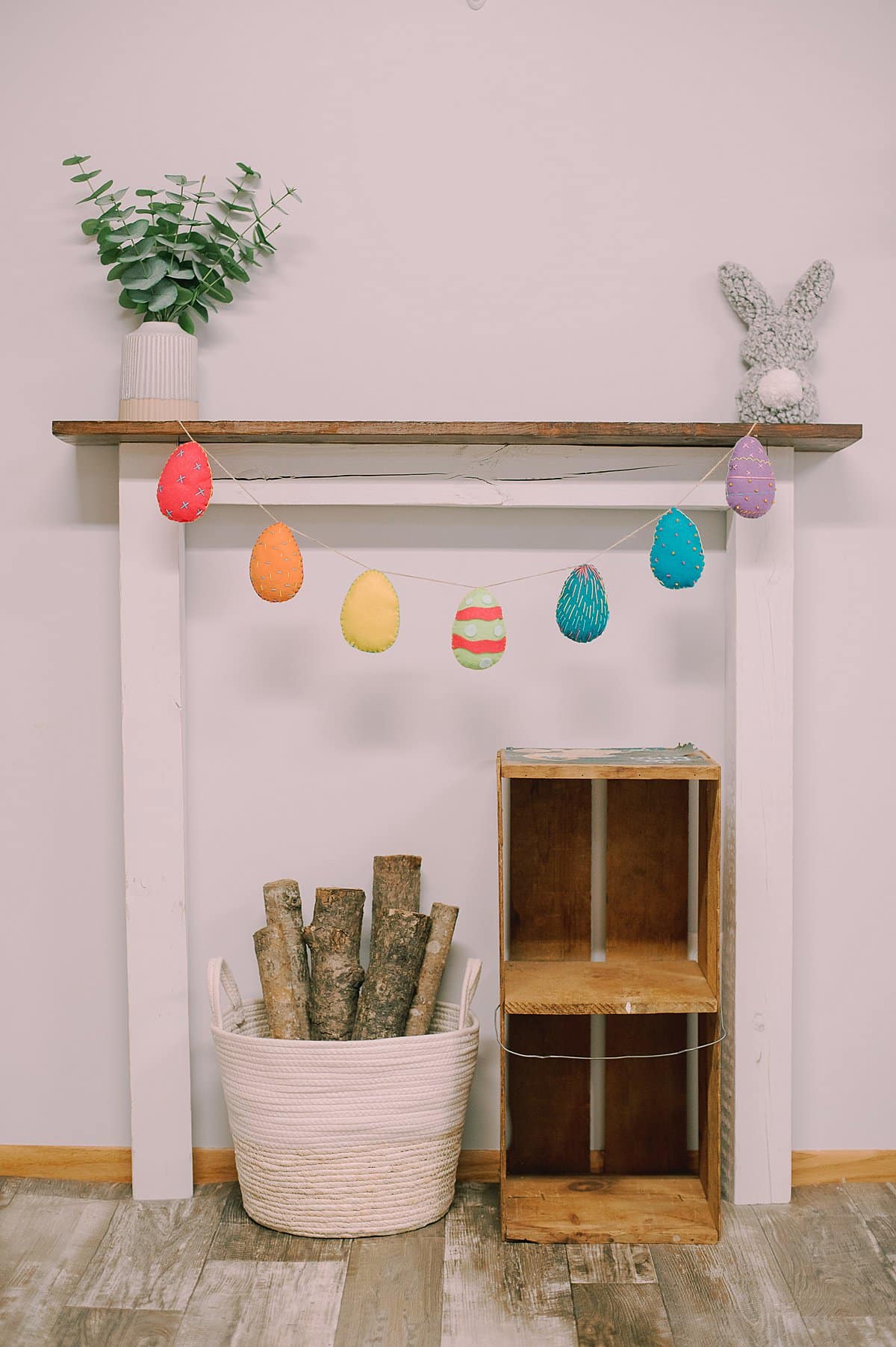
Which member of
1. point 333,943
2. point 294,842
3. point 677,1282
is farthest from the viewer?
point 294,842

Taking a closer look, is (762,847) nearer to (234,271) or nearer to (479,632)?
(479,632)

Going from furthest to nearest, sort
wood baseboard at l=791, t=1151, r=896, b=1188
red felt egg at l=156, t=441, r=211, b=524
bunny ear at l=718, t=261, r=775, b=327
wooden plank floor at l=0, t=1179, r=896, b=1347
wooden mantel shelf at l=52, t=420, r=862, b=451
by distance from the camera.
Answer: wood baseboard at l=791, t=1151, r=896, b=1188 → bunny ear at l=718, t=261, r=775, b=327 → wooden mantel shelf at l=52, t=420, r=862, b=451 → red felt egg at l=156, t=441, r=211, b=524 → wooden plank floor at l=0, t=1179, r=896, b=1347

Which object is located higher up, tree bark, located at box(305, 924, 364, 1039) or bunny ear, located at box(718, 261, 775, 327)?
bunny ear, located at box(718, 261, 775, 327)

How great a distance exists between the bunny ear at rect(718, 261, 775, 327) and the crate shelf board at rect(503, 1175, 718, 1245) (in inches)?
60.0

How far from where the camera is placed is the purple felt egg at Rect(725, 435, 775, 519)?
169 centimetres

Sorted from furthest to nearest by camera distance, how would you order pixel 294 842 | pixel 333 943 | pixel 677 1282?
pixel 294 842
pixel 333 943
pixel 677 1282

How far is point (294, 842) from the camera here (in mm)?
2008

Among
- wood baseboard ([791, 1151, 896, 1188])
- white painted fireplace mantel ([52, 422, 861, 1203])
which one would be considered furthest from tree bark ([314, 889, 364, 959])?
wood baseboard ([791, 1151, 896, 1188])

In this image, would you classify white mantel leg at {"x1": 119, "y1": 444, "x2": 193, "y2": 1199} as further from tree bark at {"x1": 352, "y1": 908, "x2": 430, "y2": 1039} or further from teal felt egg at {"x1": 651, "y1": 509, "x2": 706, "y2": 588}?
teal felt egg at {"x1": 651, "y1": 509, "x2": 706, "y2": 588}

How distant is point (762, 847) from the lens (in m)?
1.90

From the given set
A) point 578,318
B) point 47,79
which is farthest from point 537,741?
point 47,79

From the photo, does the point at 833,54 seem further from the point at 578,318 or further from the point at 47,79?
the point at 47,79

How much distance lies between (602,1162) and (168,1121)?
79 centimetres

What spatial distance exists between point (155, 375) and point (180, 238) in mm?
248
